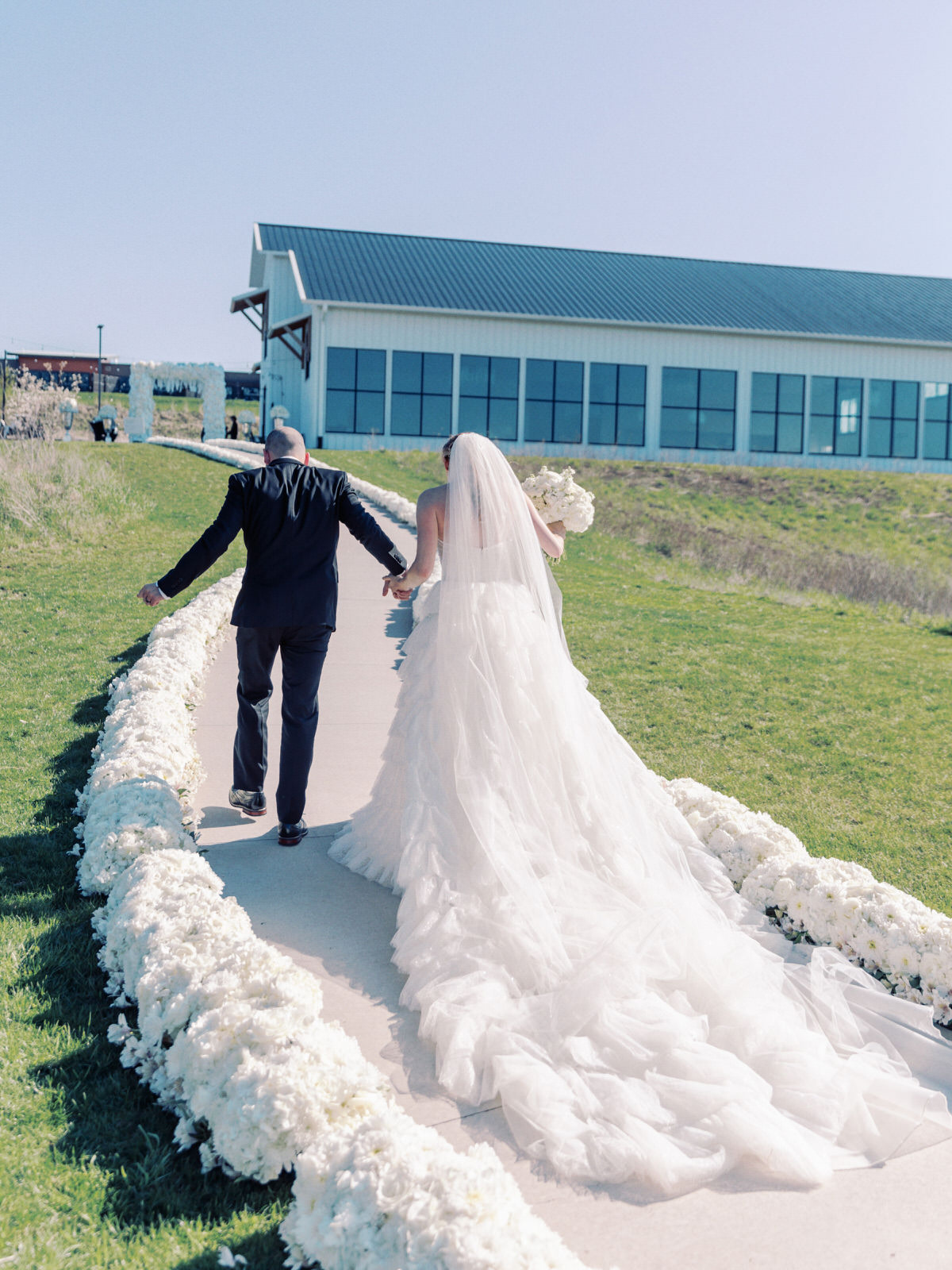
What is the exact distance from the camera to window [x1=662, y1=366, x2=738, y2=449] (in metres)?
38.3

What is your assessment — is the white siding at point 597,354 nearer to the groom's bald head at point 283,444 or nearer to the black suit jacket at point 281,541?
the groom's bald head at point 283,444

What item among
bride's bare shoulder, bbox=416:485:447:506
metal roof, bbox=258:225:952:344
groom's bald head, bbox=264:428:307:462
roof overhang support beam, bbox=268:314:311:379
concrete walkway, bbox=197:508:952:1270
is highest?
metal roof, bbox=258:225:952:344

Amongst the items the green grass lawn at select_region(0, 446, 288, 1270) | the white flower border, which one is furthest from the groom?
the green grass lawn at select_region(0, 446, 288, 1270)

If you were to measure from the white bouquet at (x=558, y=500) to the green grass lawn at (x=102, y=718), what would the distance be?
8.05 ft

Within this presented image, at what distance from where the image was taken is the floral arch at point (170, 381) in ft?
128

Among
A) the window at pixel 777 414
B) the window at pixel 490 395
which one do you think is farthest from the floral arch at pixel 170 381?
the window at pixel 777 414

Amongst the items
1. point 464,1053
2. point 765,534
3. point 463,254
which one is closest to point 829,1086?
point 464,1053

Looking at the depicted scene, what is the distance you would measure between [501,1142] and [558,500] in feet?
11.5

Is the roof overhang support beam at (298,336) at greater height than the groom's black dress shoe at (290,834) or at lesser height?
greater

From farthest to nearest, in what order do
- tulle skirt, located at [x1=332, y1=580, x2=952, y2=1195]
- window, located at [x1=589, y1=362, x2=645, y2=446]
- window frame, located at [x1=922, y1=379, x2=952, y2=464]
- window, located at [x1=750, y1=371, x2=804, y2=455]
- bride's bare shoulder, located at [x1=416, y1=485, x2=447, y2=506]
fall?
window frame, located at [x1=922, y1=379, x2=952, y2=464]
window, located at [x1=750, y1=371, x2=804, y2=455]
window, located at [x1=589, y1=362, x2=645, y2=446]
bride's bare shoulder, located at [x1=416, y1=485, x2=447, y2=506]
tulle skirt, located at [x1=332, y1=580, x2=952, y2=1195]

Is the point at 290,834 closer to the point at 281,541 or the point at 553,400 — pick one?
the point at 281,541

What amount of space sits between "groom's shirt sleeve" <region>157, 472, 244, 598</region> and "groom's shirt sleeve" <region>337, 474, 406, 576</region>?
1.76ft

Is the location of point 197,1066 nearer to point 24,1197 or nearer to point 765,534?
point 24,1197

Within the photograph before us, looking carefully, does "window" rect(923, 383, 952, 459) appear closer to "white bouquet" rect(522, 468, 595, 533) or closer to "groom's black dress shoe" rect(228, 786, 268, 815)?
"white bouquet" rect(522, 468, 595, 533)
